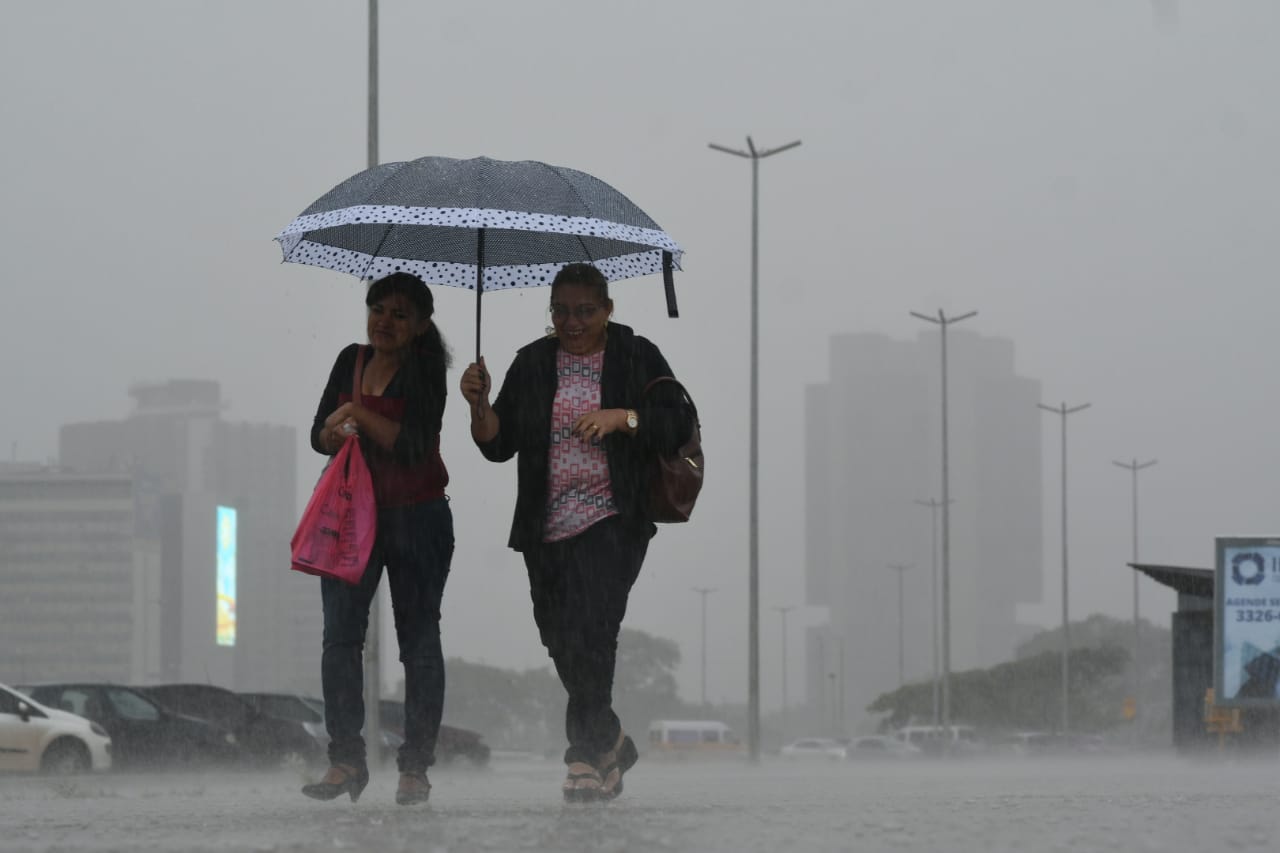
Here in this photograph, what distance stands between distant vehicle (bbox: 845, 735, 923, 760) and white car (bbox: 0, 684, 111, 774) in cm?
3792

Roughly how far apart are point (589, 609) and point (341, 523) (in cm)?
85

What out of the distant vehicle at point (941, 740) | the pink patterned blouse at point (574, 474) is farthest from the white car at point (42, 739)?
the distant vehicle at point (941, 740)

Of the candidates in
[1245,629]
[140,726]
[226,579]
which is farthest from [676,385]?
[226,579]

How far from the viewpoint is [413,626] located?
23.0 ft

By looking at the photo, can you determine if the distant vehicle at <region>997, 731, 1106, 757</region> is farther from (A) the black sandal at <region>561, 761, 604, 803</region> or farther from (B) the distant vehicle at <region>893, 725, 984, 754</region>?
(A) the black sandal at <region>561, 761, 604, 803</region>

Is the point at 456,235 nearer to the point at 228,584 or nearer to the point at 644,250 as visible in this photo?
the point at 644,250

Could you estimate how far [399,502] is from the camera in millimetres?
6910

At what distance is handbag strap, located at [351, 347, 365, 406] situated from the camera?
694 cm

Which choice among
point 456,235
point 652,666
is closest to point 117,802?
point 456,235

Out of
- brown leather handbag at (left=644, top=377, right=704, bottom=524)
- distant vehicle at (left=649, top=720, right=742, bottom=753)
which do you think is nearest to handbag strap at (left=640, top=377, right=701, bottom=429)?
brown leather handbag at (left=644, top=377, right=704, bottom=524)

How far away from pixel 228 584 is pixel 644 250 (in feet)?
186

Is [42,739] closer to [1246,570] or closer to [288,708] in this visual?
[288,708]

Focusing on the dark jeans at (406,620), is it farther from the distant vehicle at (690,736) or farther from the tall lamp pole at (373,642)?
the distant vehicle at (690,736)

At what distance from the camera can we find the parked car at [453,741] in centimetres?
2898
